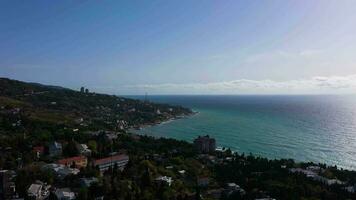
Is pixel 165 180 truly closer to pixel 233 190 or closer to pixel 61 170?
pixel 233 190

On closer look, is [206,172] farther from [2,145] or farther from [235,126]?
[235,126]

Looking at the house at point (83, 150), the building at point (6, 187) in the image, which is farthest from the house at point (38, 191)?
the house at point (83, 150)

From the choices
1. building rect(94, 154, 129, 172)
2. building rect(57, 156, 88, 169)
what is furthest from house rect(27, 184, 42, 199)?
building rect(94, 154, 129, 172)

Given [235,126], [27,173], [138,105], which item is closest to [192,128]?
[235,126]

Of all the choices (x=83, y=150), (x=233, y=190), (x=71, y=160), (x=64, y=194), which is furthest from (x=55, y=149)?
(x=233, y=190)

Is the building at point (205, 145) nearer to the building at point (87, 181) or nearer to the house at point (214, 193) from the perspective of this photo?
the house at point (214, 193)

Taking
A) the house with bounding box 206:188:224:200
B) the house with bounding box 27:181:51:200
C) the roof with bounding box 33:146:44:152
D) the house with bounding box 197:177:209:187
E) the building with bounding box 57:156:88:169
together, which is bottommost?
the house with bounding box 206:188:224:200

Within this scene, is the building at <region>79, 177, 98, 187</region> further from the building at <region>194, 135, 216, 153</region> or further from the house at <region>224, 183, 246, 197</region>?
the building at <region>194, 135, 216, 153</region>
